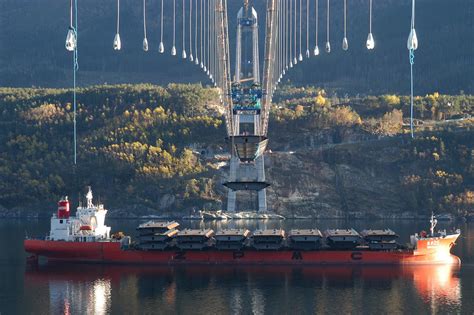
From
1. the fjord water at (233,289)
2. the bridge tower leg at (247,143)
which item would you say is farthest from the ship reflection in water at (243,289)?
the bridge tower leg at (247,143)

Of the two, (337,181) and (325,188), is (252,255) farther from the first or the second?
(337,181)

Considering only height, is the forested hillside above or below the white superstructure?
above

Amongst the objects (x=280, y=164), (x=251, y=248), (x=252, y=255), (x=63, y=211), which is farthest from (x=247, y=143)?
(x=280, y=164)

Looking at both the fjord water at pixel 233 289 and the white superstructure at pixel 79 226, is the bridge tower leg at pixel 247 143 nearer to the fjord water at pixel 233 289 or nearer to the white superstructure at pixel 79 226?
the white superstructure at pixel 79 226

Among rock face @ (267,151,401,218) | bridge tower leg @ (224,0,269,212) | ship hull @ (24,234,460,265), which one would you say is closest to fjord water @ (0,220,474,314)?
ship hull @ (24,234,460,265)

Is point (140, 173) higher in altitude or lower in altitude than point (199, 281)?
higher

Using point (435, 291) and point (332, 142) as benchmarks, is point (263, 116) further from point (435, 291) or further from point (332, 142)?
point (435, 291)

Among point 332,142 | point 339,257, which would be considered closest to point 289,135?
point 332,142

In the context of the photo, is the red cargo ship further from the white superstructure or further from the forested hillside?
the forested hillside
